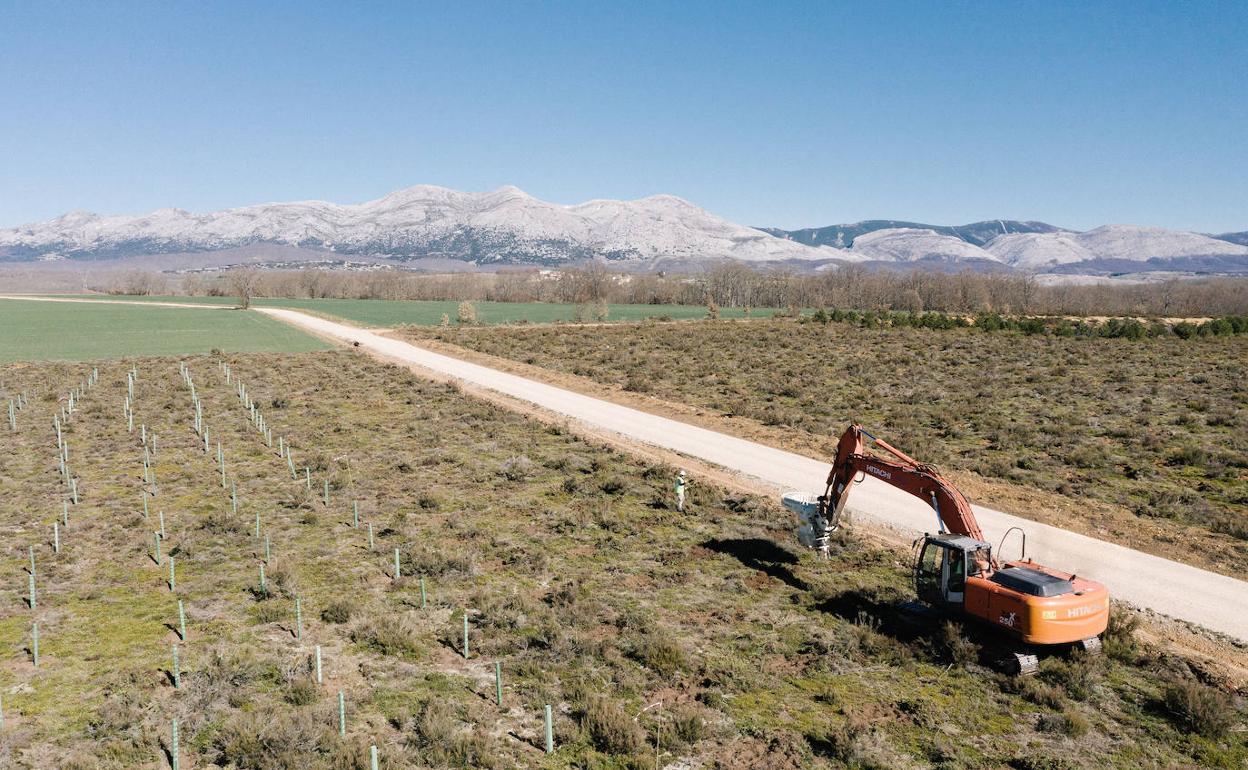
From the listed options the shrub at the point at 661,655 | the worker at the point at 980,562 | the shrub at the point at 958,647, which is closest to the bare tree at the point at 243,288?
the shrub at the point at 661,655

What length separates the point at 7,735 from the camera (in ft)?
37.1

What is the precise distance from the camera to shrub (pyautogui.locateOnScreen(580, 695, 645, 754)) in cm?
1107

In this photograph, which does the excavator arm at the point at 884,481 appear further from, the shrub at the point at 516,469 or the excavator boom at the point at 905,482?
the shrub at the point at 516,469

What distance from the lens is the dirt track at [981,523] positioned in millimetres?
16922

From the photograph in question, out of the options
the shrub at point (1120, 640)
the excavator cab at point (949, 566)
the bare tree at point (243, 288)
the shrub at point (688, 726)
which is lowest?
the shrub at point (688, 726)

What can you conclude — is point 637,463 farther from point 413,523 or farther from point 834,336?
point 834,336

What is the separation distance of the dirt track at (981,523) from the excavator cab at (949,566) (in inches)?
238

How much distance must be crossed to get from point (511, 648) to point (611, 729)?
366 cm

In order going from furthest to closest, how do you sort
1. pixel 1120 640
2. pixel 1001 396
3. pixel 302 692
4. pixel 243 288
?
pixel 243 288
pixel 1001 396
pixel 1120 640
pixel 302 692

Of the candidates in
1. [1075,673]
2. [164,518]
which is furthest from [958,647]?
[164,518]

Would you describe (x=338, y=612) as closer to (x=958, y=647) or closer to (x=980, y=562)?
(x=958, y=647)

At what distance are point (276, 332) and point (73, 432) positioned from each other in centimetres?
5543

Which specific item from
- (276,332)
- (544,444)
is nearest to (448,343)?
(276,332)

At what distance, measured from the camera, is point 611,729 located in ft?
37.3
